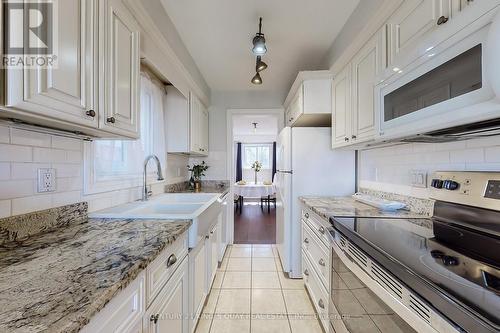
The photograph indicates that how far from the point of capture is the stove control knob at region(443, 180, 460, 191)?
1181 mm

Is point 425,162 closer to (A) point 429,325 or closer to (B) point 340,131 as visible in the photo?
(B) point 340,131

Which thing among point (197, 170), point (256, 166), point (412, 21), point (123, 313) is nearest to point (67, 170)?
point (123, 313)

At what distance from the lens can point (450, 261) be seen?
2.70 feet

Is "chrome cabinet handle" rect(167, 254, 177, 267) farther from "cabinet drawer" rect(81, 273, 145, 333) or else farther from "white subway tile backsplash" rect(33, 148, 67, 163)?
"white subway tile backsplash" rect(33, 148, 67, 163)

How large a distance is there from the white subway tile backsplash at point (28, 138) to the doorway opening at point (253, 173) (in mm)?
2757

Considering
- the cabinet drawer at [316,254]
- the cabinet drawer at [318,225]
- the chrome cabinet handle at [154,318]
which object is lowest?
the cabinet drawer at [316,254]

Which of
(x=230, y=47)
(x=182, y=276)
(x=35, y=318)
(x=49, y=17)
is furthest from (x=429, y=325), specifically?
(x=230, y=47)

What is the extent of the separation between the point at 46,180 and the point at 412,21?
1.94 meters

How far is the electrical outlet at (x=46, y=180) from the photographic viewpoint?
1073mm

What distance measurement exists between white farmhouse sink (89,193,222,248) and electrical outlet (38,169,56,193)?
1.02ft

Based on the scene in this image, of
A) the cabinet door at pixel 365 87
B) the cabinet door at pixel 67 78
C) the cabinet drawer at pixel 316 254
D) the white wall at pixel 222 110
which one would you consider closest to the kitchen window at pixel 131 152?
the cabinet door at pixel 67 78

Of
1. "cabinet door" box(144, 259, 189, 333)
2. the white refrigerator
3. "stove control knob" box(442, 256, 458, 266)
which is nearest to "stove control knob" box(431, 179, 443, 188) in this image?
"stove control knob" box(442, 256, 458, 266)

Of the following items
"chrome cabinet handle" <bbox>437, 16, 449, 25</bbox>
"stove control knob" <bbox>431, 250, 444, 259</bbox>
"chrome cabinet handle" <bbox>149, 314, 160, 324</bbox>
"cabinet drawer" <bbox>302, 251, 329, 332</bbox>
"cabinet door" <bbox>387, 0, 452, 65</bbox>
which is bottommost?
"cabinet drawer" <bbox>302, 251, 329, 332</bbox>

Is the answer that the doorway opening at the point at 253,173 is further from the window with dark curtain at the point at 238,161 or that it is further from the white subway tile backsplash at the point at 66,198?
the white subway tile backsplash at the point at 66,198
